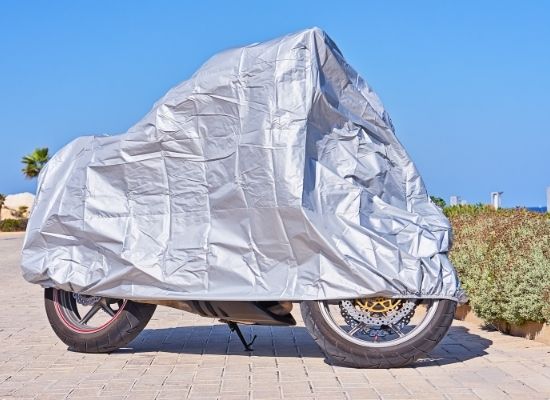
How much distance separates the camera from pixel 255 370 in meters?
6.95

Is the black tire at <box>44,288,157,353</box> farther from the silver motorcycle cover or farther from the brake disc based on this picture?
the brake disc

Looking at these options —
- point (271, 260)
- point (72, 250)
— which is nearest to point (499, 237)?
point (271, 260)

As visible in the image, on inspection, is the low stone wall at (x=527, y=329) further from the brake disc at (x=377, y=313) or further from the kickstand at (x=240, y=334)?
the kickstand at (x=240, y=334)

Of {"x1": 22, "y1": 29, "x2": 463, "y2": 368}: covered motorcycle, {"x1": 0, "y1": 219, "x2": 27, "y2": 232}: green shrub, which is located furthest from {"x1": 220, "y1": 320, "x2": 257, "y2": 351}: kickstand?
{"x1": 0, "y1": 219, "x2": 27, "y2": 232}: green shrub

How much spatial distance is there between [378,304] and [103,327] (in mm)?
2380

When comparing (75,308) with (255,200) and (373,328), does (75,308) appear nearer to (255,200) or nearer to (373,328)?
(255,200)

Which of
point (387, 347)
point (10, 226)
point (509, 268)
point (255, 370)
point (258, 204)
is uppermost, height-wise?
point (10, 226)

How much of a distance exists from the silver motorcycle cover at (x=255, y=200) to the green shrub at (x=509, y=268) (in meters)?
1.27

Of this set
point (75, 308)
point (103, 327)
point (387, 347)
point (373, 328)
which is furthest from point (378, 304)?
point (75, 308)

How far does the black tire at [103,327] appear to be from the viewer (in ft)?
25.0

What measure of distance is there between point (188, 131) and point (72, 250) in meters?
1.41

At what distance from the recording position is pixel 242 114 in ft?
23.9

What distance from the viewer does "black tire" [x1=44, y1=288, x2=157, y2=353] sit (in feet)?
25.0

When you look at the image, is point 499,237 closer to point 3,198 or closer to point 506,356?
point 506,356
